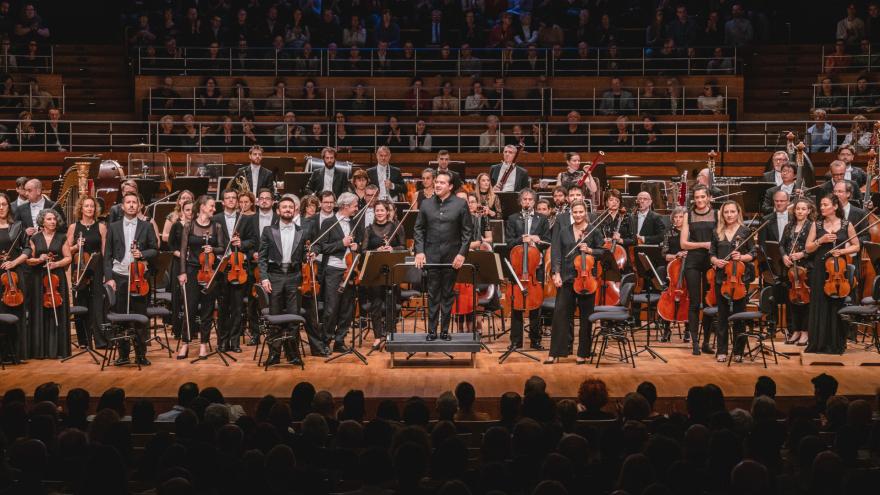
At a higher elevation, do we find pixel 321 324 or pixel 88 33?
pixel 88 33

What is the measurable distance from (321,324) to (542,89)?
7490mm

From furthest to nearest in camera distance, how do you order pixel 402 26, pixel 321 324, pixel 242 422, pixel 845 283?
pixel 402 26 < pixel 321 324 < pixel 845 283 < pixel 242 422

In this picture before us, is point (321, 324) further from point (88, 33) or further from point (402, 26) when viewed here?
point (88, 33)

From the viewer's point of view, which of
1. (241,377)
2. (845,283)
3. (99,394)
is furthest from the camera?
(845,283)

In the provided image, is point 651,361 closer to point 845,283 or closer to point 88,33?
point 845,283

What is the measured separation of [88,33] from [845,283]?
13.8 m

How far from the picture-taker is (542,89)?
55.2 ft

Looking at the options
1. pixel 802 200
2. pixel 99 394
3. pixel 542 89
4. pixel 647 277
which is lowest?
pixel 99 394

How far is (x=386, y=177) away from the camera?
1288cm

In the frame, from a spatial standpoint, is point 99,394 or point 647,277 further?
point 647,277

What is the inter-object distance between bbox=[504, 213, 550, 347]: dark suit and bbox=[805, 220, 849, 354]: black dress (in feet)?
8.24

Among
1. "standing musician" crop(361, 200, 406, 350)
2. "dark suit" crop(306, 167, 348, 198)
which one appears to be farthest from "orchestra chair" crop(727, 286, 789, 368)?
"dark suit" crop(306, 167, 348, 198)

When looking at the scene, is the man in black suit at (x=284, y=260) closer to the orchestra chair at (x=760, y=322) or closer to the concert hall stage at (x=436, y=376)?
the concert hall stage at (x=436, y=376)

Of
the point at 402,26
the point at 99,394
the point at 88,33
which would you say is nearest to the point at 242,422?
the point at 99,394
